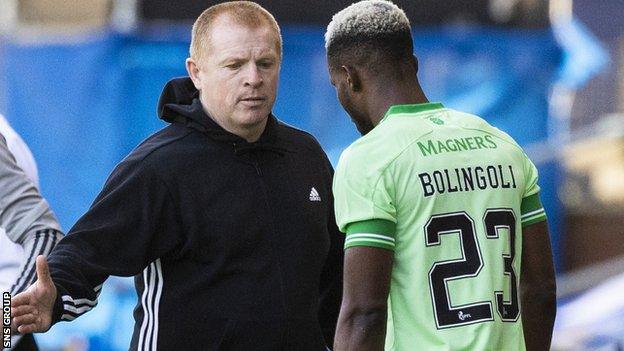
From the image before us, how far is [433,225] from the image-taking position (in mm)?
3959

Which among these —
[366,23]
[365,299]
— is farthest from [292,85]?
[365,299]

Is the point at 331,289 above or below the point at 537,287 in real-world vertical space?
below

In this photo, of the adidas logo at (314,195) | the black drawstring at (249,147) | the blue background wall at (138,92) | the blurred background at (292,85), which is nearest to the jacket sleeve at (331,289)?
the adidas logo at (314,195)

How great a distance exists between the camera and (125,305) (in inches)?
328

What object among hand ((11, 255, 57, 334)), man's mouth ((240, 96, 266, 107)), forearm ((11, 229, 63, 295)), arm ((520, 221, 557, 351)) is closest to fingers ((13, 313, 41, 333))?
hand ((11, 255, 57, 334))

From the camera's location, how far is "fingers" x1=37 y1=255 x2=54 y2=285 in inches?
163

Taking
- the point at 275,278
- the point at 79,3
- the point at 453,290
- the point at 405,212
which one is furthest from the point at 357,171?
the point at 79,3

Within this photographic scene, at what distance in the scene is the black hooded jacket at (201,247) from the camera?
4434mm

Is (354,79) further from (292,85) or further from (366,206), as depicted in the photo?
(292,85)

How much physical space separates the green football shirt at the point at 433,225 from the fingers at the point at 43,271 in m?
0.92

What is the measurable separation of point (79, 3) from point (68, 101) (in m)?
1.20

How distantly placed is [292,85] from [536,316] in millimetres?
4497

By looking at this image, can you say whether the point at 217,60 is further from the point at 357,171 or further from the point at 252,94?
the point at 357,171

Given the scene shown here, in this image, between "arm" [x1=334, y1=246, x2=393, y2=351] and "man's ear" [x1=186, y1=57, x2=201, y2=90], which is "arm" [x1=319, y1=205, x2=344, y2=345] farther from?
"arm" [x1=334, y1=246, x2=393, y2=351]
